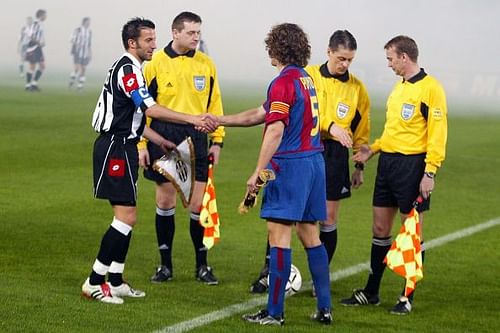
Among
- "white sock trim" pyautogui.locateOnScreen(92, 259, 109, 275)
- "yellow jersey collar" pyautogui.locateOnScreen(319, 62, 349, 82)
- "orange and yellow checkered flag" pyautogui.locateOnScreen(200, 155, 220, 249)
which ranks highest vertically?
"yellow jersey collar" pyautogui.locateOnScreen(319, 62, 349, 82)

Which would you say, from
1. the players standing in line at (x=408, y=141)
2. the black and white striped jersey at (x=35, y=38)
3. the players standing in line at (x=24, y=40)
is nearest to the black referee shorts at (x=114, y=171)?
the players standing in line at (x=408, y=141)

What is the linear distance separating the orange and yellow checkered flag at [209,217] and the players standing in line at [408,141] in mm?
1237

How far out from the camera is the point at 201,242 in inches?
375

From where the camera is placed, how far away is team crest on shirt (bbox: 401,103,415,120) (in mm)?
8320

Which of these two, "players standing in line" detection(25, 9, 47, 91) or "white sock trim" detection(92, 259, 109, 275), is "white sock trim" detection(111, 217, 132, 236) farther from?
"players standing in line" detection(25, 9, 47, 91)

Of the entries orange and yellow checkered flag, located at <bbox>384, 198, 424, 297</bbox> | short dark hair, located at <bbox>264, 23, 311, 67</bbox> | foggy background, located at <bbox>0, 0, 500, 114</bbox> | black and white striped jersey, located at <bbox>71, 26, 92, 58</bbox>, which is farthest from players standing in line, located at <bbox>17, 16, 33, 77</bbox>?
short dark hair, located at <bbox>264, 23, 311, 67</bbox>

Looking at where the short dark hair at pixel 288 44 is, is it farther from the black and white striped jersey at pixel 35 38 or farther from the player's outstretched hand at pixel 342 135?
the black and white striped jersey at pixel 35 38

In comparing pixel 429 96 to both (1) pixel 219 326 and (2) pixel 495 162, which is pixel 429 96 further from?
(2) pixel 495 162

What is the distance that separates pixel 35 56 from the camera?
33.1 m

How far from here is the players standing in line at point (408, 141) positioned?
8.23 m

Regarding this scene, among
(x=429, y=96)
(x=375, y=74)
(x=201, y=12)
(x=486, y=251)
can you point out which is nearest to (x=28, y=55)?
(x=201, y=12)

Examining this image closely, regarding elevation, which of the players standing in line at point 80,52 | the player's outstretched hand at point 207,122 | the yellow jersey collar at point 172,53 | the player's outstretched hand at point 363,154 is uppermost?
the yellow jersey collar at point 172,53

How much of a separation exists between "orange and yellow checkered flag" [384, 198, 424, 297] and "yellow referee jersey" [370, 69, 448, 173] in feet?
1.32

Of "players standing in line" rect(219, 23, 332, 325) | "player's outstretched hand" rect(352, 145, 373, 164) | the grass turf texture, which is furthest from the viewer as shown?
"player's outstretched hand" rect(352, 145, 373, 164)
